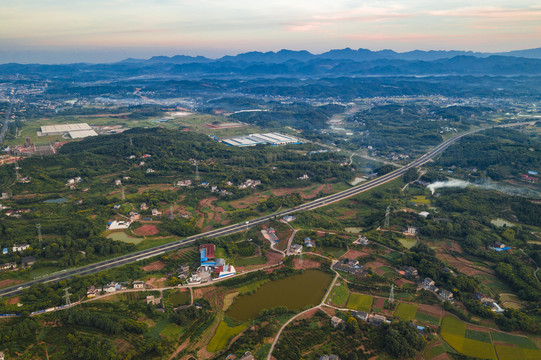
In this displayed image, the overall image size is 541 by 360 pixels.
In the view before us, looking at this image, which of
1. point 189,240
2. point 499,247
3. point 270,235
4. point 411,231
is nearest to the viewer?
point 499,247

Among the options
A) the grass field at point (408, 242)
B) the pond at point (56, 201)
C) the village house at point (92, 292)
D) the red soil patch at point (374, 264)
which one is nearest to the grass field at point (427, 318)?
the red soil patch at point (374, 264)

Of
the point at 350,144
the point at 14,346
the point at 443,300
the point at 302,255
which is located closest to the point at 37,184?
the point at 14,346

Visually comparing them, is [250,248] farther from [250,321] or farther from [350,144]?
[350,144]

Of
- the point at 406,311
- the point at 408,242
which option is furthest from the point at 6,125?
the point at 406,311

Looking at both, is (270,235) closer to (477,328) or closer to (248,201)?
(248,201)

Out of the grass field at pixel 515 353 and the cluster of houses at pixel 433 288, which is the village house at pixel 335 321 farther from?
the grass field at pixel 515 353

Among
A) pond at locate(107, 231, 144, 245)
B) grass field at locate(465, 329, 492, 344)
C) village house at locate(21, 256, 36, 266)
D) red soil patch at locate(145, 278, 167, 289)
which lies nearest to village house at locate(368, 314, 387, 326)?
grass field at locate(465, 329, 492, 344)

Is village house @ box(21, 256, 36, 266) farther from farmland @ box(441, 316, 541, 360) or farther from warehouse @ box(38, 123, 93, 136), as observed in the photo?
warehouse @ box(38, 123, 93, 136)
